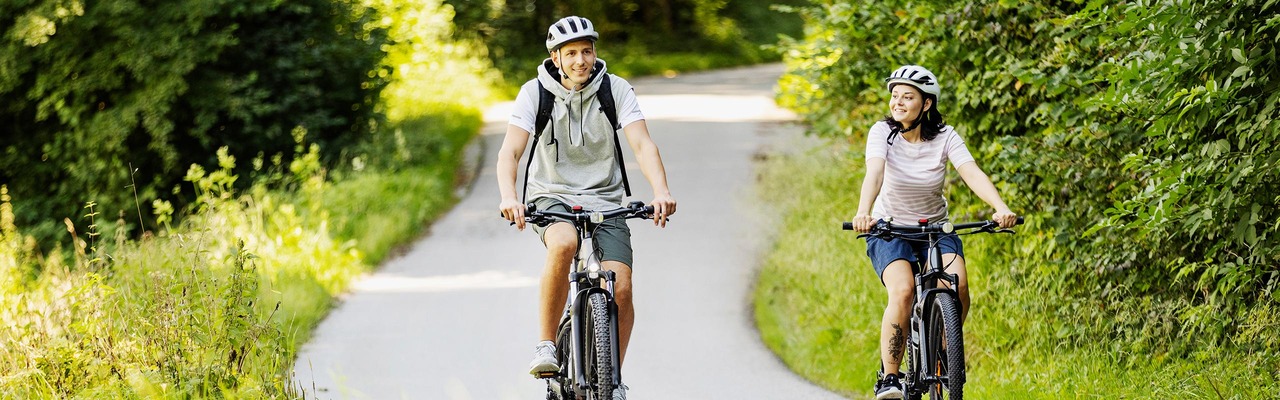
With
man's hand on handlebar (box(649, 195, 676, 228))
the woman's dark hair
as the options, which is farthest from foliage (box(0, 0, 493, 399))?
the woman's dark hair

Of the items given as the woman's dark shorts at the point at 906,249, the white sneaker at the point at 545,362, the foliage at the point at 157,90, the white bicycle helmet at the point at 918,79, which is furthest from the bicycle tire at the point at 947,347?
the foliage at the point at 157,90

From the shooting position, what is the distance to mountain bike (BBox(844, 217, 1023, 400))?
198 inches

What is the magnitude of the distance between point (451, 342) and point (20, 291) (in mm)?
2646

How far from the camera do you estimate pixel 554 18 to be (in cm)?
3412

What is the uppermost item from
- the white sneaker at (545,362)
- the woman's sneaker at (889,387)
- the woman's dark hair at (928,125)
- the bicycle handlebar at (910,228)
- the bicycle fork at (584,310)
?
the woman's dark hair at (928,125)

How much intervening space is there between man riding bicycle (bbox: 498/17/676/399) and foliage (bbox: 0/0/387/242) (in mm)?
10025

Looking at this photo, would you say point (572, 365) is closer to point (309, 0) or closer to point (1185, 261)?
point (1185, 261)

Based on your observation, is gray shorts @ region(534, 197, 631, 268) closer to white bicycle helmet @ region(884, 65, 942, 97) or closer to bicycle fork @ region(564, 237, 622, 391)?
bicycle fork @ region(564, 237, 622, 391)

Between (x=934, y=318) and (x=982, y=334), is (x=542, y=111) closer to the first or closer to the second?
(x=934, y=318)

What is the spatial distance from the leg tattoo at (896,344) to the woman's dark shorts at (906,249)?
25 cm

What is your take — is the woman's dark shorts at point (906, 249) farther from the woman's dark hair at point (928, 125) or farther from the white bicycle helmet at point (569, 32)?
the white bicycle helmet at point (569, 32)

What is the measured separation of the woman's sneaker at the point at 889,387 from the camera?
5453mm

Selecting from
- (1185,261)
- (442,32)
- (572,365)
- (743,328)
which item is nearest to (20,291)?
(572,365)

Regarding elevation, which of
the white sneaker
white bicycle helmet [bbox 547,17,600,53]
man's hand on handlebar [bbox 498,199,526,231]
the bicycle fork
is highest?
white bicycle helmet [bbox 547,17,600,53]
